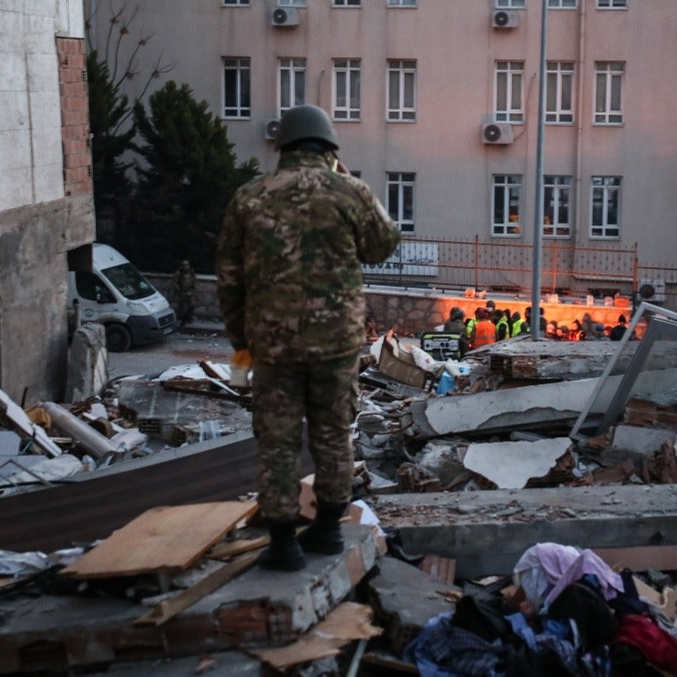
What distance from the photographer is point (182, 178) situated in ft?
99.0

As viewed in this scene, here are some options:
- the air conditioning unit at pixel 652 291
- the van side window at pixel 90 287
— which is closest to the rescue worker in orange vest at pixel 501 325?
the air conditioning unit at pixel 652 291

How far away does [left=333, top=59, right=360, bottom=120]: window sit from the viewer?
32781mm

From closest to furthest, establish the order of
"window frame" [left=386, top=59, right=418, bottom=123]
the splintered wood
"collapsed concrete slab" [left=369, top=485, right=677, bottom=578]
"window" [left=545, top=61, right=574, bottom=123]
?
the splintered wood → "collapsed concrete slab" [left=369, top=485, right=677, bottom=578] → "window" [left=545, top=61, right=574, bottom=123] → "window frame" [left=386, top=59, right=418, bottom=123]

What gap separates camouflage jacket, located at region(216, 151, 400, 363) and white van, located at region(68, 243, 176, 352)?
20.0 meters

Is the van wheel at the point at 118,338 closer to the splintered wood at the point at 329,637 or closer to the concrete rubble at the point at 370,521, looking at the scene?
the concrete rubble at the point at 370,521

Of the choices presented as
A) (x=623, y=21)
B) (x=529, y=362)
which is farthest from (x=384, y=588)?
(x=623, y=21)

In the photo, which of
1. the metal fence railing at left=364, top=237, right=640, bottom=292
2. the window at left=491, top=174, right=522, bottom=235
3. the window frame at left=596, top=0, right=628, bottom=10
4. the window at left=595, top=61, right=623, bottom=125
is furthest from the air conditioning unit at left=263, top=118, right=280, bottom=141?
the window frame at left=596, top=0, right=628, bottom=10

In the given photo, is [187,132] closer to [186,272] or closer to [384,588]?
[186,272]

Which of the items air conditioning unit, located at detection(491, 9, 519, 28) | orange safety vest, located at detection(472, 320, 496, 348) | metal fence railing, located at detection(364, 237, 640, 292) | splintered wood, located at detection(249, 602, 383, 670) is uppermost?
air conditioning unit, located at detection(491, 9, 519, 28)

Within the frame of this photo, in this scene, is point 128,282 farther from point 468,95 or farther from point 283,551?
point 283,551

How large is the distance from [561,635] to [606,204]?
92.6 feet

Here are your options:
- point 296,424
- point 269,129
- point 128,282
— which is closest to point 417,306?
point 128,282

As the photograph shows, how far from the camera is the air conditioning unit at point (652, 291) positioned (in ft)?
91.0

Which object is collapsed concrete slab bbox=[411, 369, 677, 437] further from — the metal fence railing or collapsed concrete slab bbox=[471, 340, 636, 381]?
the metal fence railing
